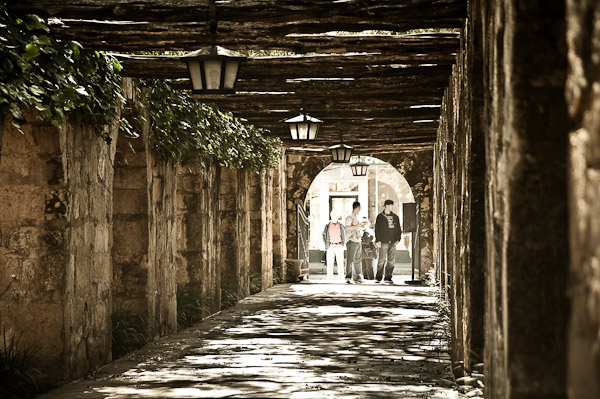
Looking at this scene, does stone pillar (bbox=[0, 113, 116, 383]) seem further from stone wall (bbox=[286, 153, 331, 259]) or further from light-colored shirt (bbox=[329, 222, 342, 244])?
stone wall (bbox=[286, 153, 331, 259])

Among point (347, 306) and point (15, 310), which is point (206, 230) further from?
point (15, 310)

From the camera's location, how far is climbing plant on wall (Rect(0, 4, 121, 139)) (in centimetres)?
522

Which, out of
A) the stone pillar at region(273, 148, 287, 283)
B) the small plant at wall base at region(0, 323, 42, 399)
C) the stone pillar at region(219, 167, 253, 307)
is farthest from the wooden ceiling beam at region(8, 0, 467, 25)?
Answer: the stone pillar at region(273, 148, 287, 283)

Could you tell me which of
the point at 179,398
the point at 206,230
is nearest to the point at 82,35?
the point at 179,398

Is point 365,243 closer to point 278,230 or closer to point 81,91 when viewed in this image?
point 278,230

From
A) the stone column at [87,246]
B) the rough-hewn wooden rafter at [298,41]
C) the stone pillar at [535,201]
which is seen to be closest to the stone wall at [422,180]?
the rough-hewn wooden rafter at [298,41]

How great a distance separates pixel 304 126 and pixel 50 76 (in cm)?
445

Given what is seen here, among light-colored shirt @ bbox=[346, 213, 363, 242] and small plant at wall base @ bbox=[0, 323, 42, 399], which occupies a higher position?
light-colored shirt @ bbox=[346, 213, 363, 242]

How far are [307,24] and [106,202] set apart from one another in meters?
2.50

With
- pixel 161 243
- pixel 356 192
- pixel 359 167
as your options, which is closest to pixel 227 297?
pixel 161 243

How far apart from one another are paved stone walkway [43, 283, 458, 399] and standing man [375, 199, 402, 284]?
5.98 m

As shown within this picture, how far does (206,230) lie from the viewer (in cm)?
1100

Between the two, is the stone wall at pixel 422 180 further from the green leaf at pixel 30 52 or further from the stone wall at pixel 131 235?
the green leaf at pixel 30 52

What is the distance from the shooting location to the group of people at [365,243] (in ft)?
58.0
